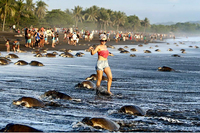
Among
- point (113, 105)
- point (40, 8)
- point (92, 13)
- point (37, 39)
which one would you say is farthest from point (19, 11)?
point (92, 13)

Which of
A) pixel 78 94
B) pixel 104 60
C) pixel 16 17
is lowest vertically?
pixel 78 94

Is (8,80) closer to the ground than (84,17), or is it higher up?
closer to the ground

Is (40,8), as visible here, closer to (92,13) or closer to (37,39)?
(92,13)

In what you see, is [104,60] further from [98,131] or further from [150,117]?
[98,131]

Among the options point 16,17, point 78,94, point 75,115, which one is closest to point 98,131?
point 75,115

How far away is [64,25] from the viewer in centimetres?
11444

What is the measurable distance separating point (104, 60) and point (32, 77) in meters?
4.07

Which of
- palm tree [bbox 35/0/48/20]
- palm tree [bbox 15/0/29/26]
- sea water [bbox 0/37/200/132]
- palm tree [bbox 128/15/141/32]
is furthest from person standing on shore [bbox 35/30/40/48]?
palm tree [bbox 128/15/141/32]

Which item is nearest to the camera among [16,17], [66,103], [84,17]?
[66,103]

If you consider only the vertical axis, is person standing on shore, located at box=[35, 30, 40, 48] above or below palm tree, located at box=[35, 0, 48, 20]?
below

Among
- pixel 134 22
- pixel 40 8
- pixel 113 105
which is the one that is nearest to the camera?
pixel 113 105

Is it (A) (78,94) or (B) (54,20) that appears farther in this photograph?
(B) (54,20)

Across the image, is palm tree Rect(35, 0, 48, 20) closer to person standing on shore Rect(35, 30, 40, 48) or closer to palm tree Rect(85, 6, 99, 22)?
palm tree Rect(85, 6, 99, 22)

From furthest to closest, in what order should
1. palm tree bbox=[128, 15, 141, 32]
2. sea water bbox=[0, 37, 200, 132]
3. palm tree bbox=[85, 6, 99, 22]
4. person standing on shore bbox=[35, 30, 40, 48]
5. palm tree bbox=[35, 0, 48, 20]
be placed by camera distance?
palm tree bbox=[128, 15, 141, 32]
palm tree bbox=[85, 6, 99, 22]
palm tree bbox=[35, 0, 48, 20]
person standing on shore bbox=[35, 30, 40, 48]
sea water bbox=[0, 37, 200, 132]
